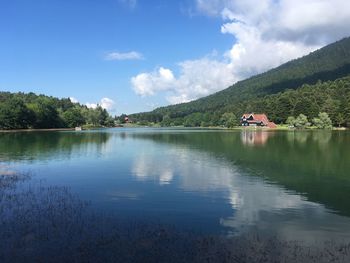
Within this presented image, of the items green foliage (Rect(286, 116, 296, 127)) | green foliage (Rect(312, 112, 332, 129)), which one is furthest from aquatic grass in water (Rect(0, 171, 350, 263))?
green foliage (Rect(286, 116, 296, 127))

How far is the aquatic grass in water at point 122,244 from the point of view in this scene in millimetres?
14453

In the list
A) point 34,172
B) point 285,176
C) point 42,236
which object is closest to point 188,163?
point 285,176

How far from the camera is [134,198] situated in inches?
1009

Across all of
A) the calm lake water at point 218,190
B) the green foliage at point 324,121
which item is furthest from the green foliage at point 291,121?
the calm lake water at point 218,190

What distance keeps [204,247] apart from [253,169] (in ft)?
85.6

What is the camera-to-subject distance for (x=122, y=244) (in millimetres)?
15750

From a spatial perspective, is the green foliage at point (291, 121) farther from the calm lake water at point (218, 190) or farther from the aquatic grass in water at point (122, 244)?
the aquatic grass in water at point (122, 244)

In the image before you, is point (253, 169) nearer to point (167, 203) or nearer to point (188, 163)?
point (188, 163)

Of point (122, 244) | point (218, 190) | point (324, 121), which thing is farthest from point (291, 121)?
point (122, 244)

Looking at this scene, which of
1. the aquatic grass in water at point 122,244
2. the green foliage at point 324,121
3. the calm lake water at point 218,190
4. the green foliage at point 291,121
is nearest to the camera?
the aquatic grass in water at point 122,244

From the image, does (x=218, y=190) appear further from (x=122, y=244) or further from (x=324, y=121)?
(x=324, y=121)

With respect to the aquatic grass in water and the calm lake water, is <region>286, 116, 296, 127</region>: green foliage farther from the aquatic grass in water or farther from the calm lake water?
the aquatic grass in water

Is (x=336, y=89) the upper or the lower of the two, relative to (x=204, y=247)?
upper

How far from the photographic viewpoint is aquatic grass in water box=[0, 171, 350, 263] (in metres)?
14.5
